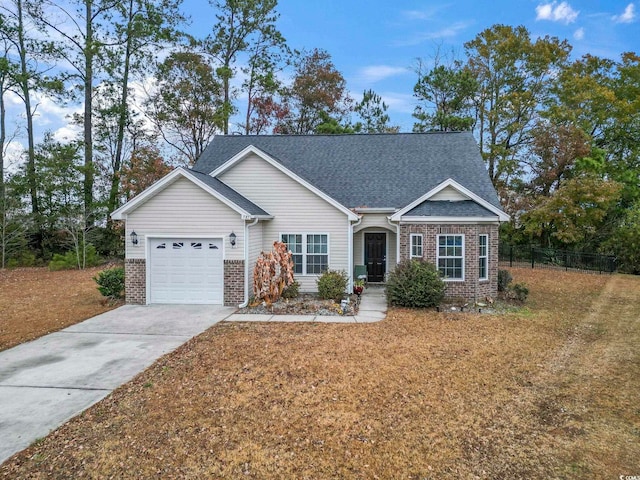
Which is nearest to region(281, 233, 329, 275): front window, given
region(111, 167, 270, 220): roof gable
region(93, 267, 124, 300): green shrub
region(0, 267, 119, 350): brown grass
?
region(111, 167, 270, 220): roof gable

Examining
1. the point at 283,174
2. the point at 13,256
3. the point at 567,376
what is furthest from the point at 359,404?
the point at 13,256

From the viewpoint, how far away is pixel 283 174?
46.9 feet

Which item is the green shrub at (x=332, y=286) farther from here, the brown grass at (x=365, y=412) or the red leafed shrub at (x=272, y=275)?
the brown grass at (x=365, y=412)

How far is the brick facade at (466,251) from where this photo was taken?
1285 centimetres

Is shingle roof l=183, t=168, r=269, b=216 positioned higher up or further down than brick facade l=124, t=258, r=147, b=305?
higher up

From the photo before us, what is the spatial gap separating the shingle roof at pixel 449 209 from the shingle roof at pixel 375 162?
151 cm

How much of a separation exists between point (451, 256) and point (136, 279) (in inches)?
400

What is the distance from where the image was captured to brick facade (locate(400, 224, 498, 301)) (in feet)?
42.2

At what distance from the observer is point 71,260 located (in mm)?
22484

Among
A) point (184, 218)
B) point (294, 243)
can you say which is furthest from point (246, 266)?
point (294, 243)

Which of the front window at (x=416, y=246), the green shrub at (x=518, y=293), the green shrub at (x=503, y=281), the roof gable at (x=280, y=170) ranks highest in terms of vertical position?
the roof gable at (x=280, y=170)

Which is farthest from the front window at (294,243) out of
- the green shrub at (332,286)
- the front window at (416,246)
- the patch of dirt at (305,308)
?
the front window at (416,246)

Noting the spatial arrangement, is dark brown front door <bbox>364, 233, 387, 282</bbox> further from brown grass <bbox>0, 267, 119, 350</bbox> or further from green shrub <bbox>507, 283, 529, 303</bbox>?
brown grass <bbox>0, 267, 119, 350</bbox>

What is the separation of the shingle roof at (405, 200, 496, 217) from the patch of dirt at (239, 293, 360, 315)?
3762 mm
